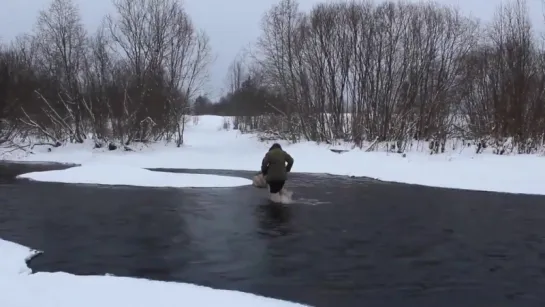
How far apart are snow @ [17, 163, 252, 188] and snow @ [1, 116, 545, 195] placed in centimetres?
680

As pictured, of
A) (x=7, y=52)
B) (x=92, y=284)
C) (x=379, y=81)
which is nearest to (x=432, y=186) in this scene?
(x=92, y=284)

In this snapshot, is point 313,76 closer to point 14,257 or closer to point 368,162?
point 368,162

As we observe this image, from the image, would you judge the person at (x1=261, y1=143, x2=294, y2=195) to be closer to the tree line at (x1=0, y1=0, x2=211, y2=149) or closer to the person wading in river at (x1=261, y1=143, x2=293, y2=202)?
the person wading in river at (x1=261, y1=143, x2=293, y2=202)

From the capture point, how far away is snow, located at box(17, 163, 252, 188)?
21.8 metres

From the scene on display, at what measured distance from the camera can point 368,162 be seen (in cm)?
2808

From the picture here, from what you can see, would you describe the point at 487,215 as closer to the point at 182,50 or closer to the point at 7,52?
the point at 182,50

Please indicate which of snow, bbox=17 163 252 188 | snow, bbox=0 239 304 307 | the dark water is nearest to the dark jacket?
the dark water

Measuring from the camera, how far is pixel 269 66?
44.0 meters

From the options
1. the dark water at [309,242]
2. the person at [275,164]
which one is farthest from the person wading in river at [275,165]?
the dark water at [309,242]

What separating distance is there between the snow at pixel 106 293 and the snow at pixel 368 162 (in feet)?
52.4

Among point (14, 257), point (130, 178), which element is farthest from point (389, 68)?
point (14, 257)

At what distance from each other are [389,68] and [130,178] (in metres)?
23.2

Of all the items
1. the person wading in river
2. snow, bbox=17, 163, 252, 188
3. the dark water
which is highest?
the person wading in river

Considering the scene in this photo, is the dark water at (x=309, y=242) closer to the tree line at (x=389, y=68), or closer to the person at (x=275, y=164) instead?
the person at (x=275, y=164)
